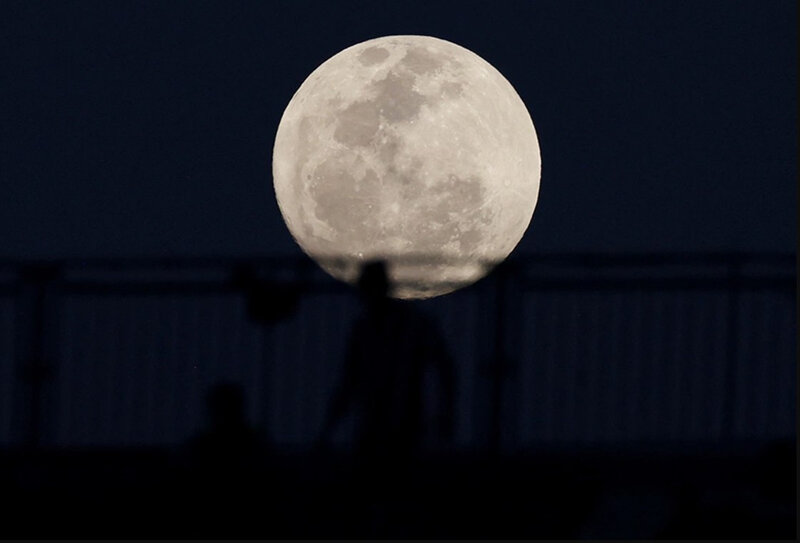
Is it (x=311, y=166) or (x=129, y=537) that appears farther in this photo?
(x=311, y=166)

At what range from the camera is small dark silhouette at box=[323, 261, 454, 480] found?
10227 millimetres

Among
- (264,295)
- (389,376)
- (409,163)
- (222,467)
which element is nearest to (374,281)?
(389,376)

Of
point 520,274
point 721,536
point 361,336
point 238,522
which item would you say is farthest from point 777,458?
point 238,522

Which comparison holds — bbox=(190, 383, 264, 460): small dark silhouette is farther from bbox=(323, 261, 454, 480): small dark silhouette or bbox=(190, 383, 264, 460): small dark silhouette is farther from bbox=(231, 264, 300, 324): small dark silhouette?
bbox=(231, 264, 300, 324): small dark silhouette

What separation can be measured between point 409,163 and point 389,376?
6320mm

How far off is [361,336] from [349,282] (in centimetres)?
186

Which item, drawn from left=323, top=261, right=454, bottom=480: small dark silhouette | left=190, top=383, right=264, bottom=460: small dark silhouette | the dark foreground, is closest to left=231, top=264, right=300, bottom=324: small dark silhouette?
the dark foreground

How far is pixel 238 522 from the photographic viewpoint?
33.2 feet

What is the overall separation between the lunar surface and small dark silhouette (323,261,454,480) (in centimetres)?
555

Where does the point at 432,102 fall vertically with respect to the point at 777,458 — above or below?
above

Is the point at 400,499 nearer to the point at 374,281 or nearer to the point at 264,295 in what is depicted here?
the point at 374,281

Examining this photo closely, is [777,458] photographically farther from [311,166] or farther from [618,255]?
[311,166]

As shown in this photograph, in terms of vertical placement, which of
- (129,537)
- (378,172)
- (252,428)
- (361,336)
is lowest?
(129,537)

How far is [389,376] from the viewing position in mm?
10297
